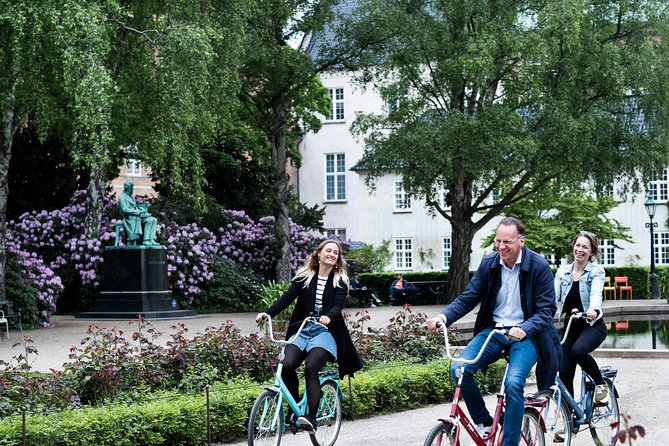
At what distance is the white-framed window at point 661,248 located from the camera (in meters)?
51.3

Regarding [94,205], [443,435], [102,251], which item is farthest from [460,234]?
[443,435]

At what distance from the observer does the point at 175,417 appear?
930 cm

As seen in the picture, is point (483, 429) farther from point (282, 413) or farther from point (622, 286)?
point (622, 286)

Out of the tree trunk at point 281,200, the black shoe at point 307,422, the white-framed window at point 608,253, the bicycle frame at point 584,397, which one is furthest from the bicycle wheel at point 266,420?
the white-framed window at point 608,253

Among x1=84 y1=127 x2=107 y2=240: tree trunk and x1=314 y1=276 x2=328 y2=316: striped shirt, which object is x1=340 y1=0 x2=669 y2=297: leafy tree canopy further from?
x1=314 y1=276 x2=328 y2=316: striped shirt

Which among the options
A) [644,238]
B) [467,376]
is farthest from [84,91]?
[644,238]

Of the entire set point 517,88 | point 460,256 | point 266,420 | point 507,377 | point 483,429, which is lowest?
point 266,420

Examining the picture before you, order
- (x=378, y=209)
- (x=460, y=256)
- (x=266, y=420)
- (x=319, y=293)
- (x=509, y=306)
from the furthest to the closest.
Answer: (x=378, y=209) → (x=460, y=256) → (x=319, y=293) → (x=266, y=420) → (x=509, y=306)

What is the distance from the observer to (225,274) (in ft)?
111

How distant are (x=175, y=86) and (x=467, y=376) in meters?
16.1

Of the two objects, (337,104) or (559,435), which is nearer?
(559,435)

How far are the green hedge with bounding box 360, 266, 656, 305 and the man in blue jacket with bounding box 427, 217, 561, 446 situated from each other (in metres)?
33.6

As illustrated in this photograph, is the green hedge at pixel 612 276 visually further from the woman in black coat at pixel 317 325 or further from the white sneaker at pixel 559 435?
the white sneaker at pixel 559 435

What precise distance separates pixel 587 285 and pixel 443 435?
293 cm
